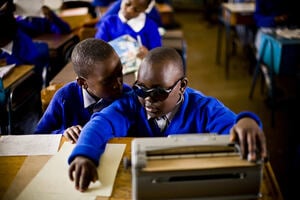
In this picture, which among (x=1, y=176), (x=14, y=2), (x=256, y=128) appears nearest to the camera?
(x=256, y=128)

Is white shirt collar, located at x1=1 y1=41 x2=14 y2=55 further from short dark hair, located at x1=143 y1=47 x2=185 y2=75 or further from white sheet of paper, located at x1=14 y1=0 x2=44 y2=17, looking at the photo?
short dark hair, located at x1=143 y1=47 x2=185 y2=75

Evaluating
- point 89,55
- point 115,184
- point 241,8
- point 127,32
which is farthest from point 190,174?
point 241,8

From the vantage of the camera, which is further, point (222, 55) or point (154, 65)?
point (222, 55)

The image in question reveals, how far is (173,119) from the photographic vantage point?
1241mm

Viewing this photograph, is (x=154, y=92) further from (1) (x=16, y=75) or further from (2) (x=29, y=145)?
(1) (x=16, y=75)

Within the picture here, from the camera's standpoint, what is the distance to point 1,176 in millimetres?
1010

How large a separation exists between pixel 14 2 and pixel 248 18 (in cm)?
259

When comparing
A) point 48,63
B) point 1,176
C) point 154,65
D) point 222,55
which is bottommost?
point 222,55

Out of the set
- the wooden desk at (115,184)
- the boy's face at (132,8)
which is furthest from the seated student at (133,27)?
the wooden desk at (115,184)

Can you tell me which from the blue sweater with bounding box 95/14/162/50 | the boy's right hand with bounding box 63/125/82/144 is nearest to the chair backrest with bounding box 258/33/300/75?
the blue sweater with bounding box 95/14/162/50

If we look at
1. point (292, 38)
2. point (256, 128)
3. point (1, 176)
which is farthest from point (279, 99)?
point (1, 176)

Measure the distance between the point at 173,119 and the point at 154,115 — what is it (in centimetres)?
7

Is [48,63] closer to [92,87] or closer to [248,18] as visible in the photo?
[92,87]

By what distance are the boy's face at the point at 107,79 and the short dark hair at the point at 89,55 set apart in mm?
21
